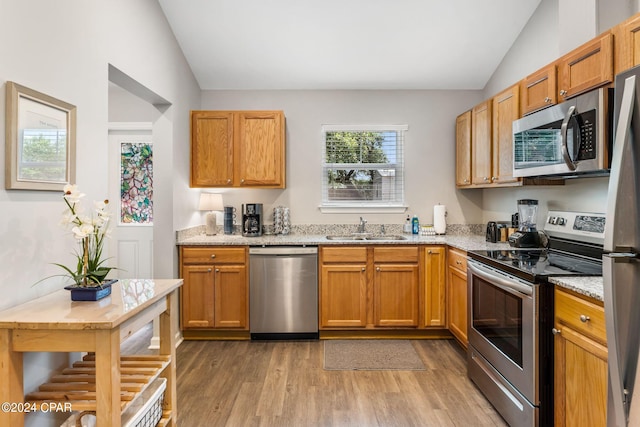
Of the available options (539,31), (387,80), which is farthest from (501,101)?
(387,80)

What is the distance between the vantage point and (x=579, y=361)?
1689mm

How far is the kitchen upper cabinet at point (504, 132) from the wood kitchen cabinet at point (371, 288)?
3.25ft

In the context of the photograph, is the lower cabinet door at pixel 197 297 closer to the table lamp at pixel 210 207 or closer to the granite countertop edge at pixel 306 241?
the granite countertop edge at pixel 306 241

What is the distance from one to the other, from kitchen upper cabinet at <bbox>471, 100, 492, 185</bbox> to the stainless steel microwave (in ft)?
2.46

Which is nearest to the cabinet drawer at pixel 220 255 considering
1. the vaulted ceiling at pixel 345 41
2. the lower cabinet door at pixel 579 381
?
the vaulted ceiling at pixel 345 41

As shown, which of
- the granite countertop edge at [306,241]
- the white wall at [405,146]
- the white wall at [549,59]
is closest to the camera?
the white wall at [549,59]

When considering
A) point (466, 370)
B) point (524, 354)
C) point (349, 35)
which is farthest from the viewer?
point (349, 35)

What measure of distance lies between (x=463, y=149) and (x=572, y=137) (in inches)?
73.6

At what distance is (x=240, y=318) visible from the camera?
140 inches

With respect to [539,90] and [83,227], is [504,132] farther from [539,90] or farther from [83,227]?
[83,227]

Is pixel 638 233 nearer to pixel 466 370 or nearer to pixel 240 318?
pixel 466 370

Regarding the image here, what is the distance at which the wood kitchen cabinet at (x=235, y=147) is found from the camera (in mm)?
3822

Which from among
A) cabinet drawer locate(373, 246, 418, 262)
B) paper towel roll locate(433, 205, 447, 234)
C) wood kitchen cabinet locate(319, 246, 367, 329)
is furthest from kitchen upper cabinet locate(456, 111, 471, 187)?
wood kitchen cabinet locate(319, 246, 367, 329)

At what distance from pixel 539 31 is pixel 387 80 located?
142 centimetres
